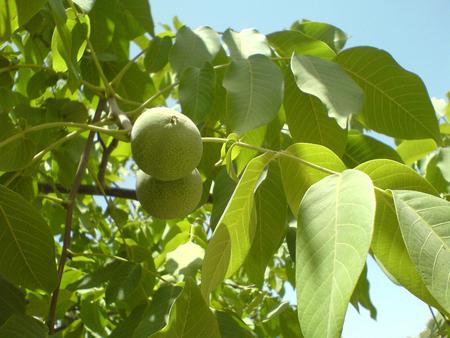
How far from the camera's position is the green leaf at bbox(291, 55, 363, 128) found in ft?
4.26

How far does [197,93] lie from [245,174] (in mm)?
458

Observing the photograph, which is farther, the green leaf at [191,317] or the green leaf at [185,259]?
the green leaf at [185,259]

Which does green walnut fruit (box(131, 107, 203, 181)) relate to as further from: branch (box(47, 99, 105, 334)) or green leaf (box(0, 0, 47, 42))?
branch (box(47, 99, 105, 334))

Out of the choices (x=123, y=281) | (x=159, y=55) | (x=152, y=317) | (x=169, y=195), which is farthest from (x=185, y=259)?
(x=159, y=55)

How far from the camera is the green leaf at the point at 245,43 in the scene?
62.8 inches

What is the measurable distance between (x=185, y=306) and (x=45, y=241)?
0.63 meters

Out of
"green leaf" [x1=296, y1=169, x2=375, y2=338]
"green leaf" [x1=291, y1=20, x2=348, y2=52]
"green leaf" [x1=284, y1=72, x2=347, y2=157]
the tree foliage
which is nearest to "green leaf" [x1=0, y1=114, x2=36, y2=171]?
the tree foliage

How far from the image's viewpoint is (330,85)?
4.54ft

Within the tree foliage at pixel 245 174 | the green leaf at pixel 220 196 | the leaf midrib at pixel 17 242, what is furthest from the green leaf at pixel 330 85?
the leaf midrib at pixel 17 242

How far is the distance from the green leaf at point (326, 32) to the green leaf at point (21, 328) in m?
1.23

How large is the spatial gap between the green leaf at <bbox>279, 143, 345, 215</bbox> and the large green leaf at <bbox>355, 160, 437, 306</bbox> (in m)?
0.11

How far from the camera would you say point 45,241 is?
147cm

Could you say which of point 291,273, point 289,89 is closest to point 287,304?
point 291,273

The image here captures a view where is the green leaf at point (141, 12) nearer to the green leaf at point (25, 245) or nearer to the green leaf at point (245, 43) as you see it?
the green leaf at point (245, 43)
